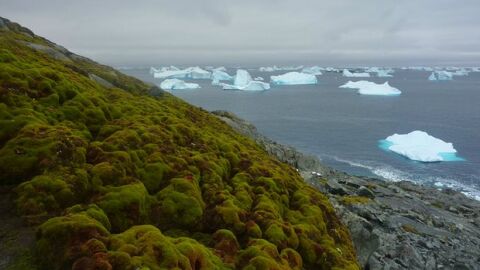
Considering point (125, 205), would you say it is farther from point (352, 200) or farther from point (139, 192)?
point (352, 200)

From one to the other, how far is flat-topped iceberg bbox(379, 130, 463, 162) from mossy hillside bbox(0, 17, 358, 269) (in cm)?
7260

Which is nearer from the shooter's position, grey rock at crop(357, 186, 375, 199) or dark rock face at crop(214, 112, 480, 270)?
dark rock face at crop(214, 112, 480, 270)

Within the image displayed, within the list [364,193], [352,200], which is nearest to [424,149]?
[364,193]

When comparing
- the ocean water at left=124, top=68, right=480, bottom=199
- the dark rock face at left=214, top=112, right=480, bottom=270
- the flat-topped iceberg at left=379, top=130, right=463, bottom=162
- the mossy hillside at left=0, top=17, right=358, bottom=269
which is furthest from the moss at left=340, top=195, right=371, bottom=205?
the flat-topped iceberg at left=379, top=130, right=463, bottom=162

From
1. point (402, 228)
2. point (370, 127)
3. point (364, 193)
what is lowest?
point (370, 127)

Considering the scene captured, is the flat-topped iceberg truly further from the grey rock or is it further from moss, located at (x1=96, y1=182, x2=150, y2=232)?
moss, located at (x1=96, y1=182, x2=150, y2=232)

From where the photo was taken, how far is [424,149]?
3393 inches

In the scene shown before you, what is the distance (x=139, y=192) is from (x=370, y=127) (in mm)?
113681

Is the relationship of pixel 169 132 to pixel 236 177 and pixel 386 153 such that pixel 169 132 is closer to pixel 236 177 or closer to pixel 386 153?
pixel 236 177

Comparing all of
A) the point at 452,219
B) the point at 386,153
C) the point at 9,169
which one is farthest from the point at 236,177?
the point at 386,153

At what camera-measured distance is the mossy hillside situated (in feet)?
39.3

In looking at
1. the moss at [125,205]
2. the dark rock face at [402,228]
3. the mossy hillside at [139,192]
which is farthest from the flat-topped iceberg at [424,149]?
the moss at [125,205]

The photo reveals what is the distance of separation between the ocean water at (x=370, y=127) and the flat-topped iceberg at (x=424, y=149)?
62.0 inches

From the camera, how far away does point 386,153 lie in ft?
299
